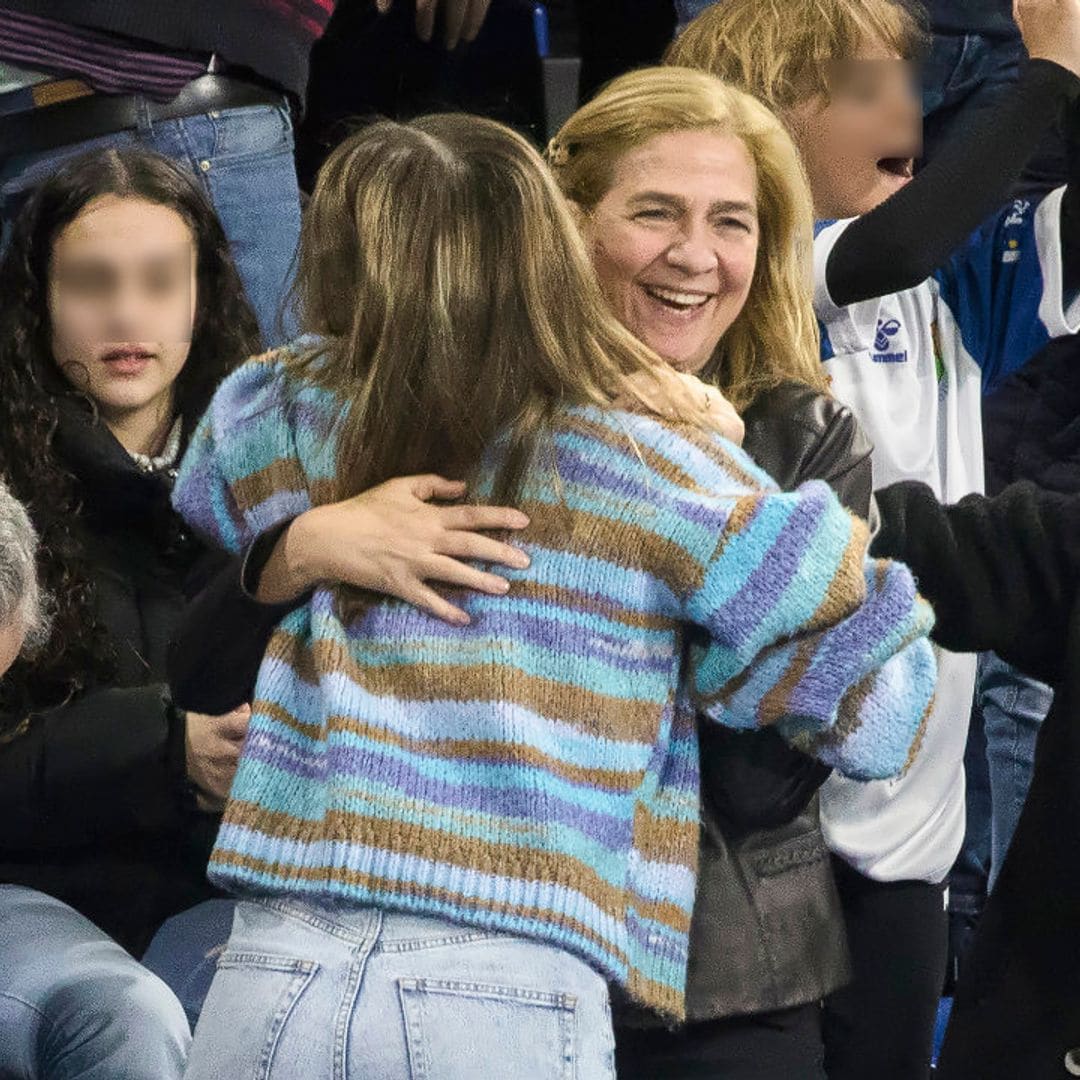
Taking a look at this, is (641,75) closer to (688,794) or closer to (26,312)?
(688,794)

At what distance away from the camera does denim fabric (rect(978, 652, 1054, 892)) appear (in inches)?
112

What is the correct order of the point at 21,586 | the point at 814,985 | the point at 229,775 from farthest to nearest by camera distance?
1. the point at 229,775
2. the point at 21,586
3. the point at 814,985

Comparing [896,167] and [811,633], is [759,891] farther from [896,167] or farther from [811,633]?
[896,167]

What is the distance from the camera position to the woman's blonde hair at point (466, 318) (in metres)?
1.48

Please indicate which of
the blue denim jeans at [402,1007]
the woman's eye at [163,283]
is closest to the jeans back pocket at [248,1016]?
the blue denim jeans at [402,1007]

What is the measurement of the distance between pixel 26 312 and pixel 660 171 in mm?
1038

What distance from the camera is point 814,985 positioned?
61.2 inches

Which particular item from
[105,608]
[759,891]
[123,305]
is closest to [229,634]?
[759,891]

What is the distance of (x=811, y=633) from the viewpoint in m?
1.40

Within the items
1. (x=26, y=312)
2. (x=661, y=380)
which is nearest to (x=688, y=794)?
(x=661, y=380)

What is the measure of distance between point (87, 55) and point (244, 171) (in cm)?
26

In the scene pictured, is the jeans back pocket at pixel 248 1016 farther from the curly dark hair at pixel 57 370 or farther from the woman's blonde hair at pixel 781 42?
the woman's blonde hair at pixel 781 42


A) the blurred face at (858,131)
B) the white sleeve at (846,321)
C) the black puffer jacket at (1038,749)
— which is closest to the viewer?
the black puffer jacket at (1038,749)

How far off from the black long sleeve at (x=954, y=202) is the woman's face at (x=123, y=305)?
0.88 m
